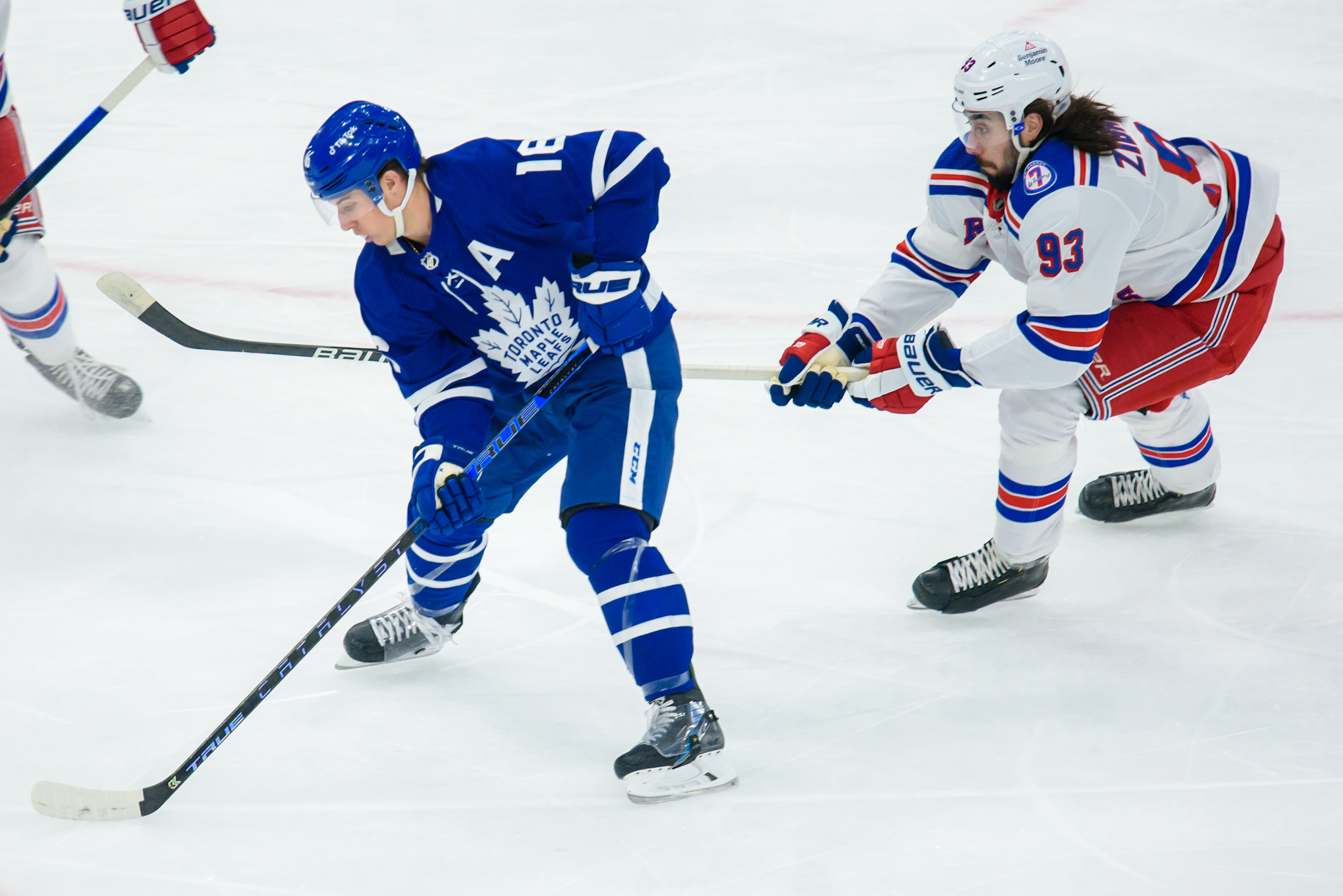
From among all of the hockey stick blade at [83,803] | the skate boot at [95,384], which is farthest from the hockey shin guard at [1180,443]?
the skate boot at [95,384]

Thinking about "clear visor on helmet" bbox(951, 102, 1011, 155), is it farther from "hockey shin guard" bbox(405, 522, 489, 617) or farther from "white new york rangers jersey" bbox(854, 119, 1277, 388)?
"hockey shin guard" bbox(405, 522, 489, 617)

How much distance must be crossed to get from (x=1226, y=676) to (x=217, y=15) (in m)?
6.32

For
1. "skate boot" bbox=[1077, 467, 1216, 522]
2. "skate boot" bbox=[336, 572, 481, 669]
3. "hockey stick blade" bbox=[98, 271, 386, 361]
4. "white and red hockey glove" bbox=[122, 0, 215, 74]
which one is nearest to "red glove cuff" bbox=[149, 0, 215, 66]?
"white and red hockey glove" bbox=[122, 0, 215, 74]

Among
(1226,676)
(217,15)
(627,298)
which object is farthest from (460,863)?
(217,15)

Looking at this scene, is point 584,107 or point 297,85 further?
point 297,85

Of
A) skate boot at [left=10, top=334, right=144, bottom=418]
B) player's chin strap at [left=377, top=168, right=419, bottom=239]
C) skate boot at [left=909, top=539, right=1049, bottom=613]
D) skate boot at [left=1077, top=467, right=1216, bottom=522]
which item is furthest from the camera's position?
skate boot at [left=10, top=334, right=144, bottom=418]

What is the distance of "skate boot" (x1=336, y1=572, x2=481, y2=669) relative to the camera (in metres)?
2.53

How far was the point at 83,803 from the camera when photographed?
2059 mm

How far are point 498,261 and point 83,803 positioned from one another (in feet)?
3.70

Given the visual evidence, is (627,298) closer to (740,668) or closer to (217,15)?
(740,668)

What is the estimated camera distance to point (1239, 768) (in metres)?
2.09

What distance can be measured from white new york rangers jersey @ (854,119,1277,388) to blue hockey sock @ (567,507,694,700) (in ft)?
2.45

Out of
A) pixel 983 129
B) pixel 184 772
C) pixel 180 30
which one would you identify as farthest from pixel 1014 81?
pixel 180 30

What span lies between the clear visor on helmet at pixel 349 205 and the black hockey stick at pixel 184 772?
0.45 meters
